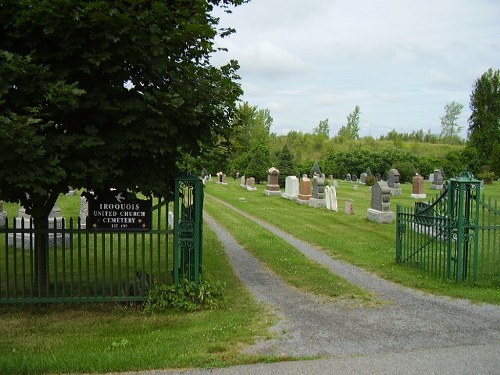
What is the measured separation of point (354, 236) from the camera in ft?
50.9

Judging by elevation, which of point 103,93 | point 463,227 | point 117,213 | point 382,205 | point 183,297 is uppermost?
point 103,93

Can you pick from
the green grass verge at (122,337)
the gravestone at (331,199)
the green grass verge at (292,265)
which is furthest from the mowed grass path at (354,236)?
the green grass verge at (122,337)

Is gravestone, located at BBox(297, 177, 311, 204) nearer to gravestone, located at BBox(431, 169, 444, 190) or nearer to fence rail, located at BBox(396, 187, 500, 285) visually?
gravestone, located at BBox(431, 169, 444, 190)

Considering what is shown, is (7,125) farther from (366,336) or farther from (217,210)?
(217,210)

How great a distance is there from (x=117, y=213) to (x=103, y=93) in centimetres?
181

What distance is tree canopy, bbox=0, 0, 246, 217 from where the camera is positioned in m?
5.93

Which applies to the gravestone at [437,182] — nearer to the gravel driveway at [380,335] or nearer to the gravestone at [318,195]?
the gravestone at [318,195]

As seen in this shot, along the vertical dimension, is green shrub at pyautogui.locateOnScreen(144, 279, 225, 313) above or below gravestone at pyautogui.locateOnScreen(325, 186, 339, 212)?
below

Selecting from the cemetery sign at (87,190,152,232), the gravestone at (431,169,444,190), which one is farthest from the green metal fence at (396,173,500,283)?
the gravestone at (431,169,444,190)

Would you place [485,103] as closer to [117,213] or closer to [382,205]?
[382,205]

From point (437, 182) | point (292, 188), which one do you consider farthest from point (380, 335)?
point (437, 182)

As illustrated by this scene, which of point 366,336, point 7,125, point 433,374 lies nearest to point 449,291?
point 366,336

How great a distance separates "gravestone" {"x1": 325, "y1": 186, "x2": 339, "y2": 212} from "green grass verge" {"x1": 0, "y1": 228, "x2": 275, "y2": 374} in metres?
15.9

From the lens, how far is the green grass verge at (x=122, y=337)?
16.8 ft
